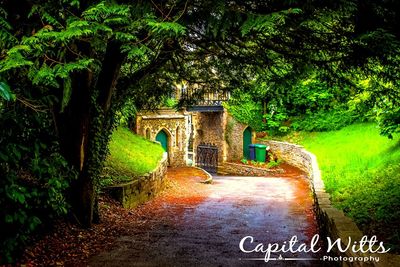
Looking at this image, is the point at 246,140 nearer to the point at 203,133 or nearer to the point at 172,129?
the point at 203,133

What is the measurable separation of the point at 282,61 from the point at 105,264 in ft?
15.1

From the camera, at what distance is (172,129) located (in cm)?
2809

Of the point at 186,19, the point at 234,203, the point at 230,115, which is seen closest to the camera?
the point at 186,19

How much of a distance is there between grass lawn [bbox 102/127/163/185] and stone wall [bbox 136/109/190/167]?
4.12m

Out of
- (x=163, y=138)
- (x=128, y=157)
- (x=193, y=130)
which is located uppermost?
(x=193, y=130)

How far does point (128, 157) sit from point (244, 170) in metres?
14.0

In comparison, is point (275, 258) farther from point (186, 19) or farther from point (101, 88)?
point (101, 88)

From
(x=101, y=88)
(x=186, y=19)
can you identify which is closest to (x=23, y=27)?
(x=186, y=19)

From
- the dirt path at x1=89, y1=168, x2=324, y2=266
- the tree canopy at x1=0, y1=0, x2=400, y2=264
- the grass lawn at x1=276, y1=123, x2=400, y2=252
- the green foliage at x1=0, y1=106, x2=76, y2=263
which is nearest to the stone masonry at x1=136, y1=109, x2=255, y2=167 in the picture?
the dirt path at x1=89, y1=168, x2=324, y2=266

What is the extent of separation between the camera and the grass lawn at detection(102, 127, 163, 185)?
1237 cm

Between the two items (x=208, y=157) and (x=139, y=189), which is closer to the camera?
(x=139, y=189)

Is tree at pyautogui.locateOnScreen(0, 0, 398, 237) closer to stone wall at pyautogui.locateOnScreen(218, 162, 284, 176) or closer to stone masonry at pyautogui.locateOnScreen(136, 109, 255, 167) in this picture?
stone masonry at pyautogui.locateOnScreen(136, 109, 255, 167)

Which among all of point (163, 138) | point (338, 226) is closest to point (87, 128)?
point (338, 226)

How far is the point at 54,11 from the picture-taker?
459 centimetres
